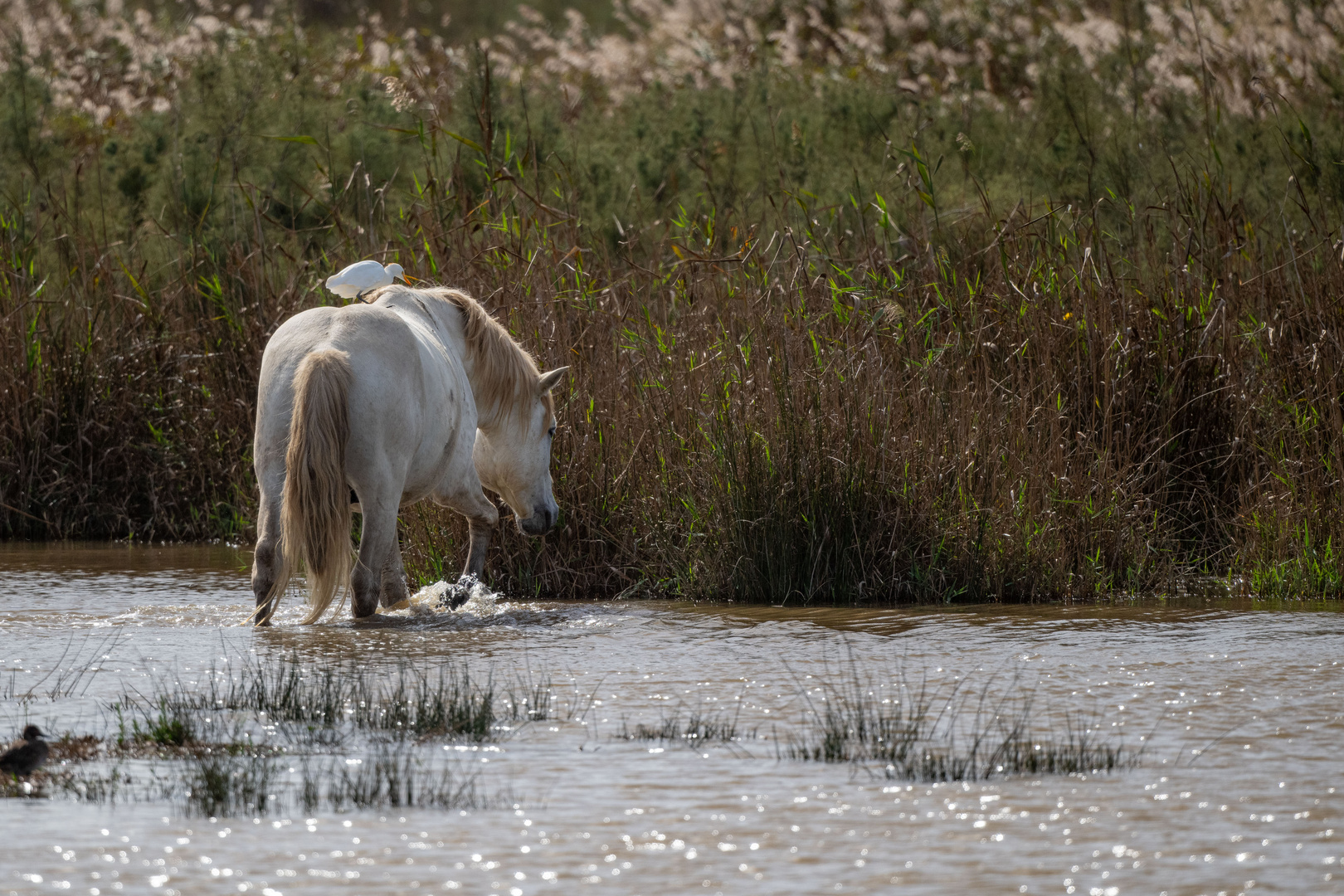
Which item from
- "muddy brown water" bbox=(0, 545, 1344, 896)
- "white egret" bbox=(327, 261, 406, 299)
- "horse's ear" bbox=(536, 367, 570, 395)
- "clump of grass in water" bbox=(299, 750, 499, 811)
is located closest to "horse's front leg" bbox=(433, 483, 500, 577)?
"horse's ear" bbox=(536, 367, 570, 395)

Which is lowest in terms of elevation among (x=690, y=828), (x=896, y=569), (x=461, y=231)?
(x=690, y=828)

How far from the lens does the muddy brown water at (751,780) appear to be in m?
3.35

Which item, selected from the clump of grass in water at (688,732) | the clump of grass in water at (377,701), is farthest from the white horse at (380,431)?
the clump of grass in water at (688,732)

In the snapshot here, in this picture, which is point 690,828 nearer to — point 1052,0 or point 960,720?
point 960,720

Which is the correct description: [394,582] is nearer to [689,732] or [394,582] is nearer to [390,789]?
[689,732]

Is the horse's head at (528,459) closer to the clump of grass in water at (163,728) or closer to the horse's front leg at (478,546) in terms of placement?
the horse's front leg at (478,546)

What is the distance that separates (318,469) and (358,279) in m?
1.47

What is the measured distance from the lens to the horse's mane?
7.66 meters

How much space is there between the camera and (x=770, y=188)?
496 inches

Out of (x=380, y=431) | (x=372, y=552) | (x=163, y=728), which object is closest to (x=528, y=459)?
(x=372, y=552)

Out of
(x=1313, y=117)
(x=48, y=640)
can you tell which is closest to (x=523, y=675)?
(x=48, y=640)

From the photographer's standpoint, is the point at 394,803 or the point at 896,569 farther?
the point at 896,569

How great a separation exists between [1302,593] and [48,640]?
5.38 m

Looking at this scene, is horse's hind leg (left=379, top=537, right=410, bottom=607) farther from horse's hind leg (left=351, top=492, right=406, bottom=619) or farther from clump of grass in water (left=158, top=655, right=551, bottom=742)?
clump of grass in water (left=158, top=655, right=551, bottom=742)
